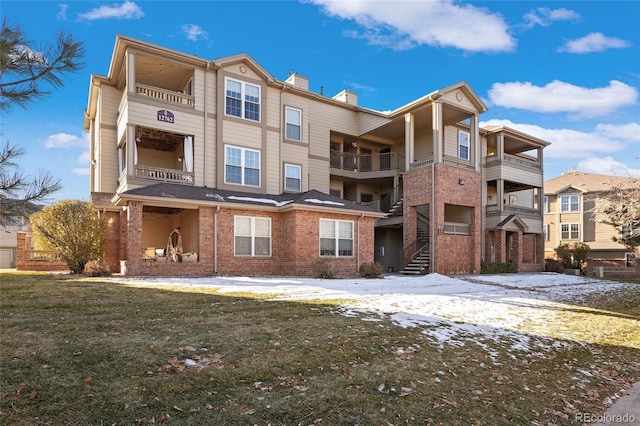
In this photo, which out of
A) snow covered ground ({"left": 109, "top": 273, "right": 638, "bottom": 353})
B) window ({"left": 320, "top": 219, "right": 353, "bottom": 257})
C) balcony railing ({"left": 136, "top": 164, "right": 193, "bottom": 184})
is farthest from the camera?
window ({"left": 320, "top": 219, "right": 353, "bottom": 257})

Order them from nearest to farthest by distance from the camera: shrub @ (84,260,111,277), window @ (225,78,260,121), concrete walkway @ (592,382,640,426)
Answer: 1. concrete walkway @ (592,382,640,426)
2. shrub @ (84,260,111,277)
3. window @ (225,78,260,121)

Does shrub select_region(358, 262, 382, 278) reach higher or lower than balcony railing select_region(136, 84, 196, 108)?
lower

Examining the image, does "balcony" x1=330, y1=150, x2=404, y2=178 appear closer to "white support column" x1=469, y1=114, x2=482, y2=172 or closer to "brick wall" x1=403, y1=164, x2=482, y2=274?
"brick wall" x1=403, y1=164, x2=482, y2=274

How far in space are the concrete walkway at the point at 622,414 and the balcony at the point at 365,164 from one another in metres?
20.4

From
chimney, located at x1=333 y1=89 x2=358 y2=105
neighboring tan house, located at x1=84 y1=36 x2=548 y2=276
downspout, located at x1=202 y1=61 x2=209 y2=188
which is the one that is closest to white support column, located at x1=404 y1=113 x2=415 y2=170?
neighboring tan house, located at x1=84 y1=36 x2=548 y2=276

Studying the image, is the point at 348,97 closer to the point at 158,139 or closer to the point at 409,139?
the point at 409,139

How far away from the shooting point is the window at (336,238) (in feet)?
62.7

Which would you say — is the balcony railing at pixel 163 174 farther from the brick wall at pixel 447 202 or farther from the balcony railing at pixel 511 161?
the balcony railing at pixel 511 161

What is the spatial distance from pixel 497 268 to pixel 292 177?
1348 centimetres

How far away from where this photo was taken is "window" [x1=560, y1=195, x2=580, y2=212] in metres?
38.9

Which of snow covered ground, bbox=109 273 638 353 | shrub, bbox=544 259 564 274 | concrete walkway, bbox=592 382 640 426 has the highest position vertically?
snow covered ground, bbox=109 273 638 353

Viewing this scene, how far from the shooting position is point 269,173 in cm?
2119

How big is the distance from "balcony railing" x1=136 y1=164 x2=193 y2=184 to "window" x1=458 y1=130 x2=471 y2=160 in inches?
687

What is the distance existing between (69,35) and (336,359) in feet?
21.4
